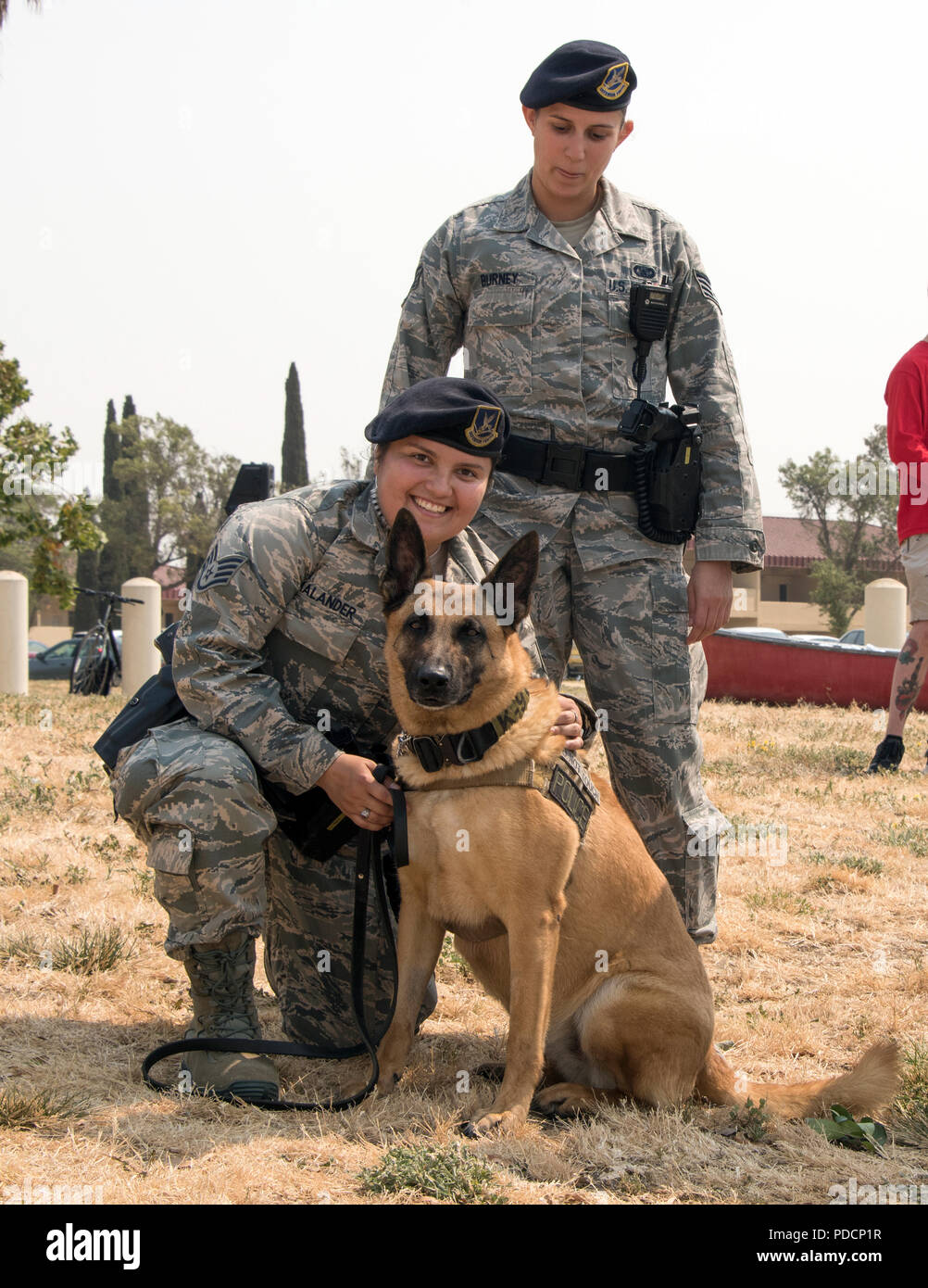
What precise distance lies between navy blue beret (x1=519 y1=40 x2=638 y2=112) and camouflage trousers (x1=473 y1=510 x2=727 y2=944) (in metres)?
1.40

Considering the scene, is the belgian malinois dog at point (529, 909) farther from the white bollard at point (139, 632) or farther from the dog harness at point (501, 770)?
the white bollard at point (139, 632)

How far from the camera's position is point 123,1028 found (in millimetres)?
3406

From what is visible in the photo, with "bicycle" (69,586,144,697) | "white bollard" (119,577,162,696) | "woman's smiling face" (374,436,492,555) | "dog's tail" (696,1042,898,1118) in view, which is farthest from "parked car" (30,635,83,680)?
"dog's tail" (696,1042,898,1118)

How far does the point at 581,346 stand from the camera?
A: 3.76 meters

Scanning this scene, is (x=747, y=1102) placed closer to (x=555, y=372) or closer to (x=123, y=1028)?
(x=123, y=1028)

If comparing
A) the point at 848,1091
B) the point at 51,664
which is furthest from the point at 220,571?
the point at 51,664

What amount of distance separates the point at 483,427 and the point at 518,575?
0.45 m

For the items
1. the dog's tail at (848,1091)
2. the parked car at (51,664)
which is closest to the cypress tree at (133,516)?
the parked car at (51,664)

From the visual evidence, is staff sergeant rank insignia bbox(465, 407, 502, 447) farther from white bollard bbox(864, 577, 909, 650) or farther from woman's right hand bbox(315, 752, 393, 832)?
white bollard bbox(864, 577, 909, 650)

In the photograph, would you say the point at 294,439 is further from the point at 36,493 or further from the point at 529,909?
the point at 529,909

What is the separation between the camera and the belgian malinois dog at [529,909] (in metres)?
2.87

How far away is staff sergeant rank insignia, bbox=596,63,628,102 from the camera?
11.6ft
